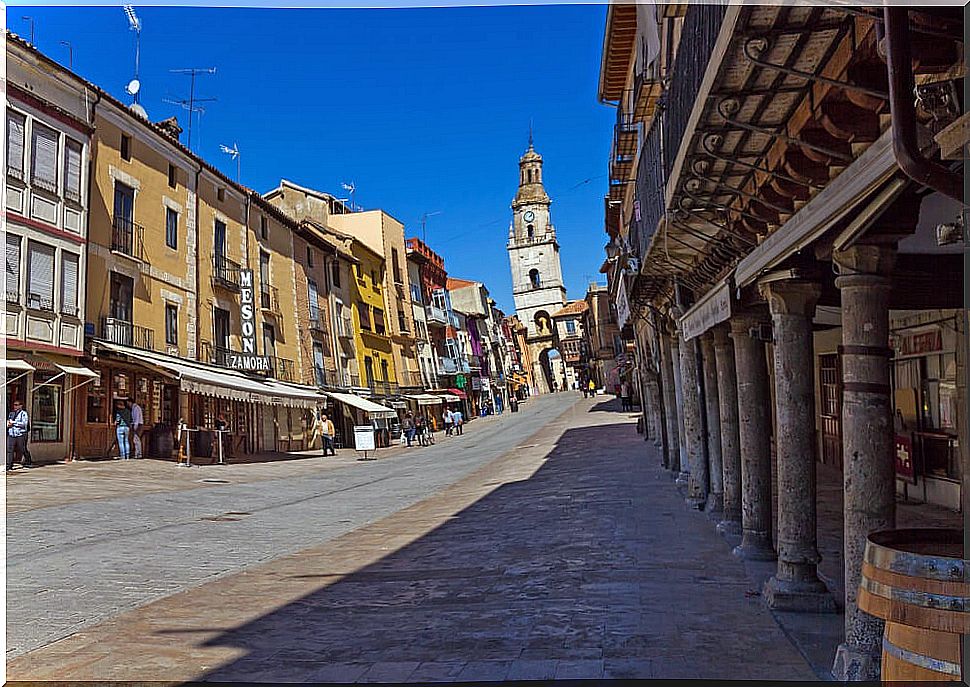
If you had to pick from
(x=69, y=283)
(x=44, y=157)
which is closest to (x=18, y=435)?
(x=69, y=283)

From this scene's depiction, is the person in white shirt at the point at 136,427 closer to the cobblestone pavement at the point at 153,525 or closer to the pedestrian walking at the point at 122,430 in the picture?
the pedestrian walking at the point at 122,430

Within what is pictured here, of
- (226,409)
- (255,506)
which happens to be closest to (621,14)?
(255,506)

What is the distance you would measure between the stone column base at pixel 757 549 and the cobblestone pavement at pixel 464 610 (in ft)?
0.74

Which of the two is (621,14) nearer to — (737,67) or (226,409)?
(737,67)

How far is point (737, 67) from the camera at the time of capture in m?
4.54

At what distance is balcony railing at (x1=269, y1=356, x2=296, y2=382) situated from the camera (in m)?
33.7

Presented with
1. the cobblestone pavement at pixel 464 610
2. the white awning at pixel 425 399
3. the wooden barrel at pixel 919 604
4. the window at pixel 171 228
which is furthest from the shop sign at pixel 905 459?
the white awning at pixel 425 399

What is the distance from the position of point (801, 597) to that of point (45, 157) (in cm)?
1905

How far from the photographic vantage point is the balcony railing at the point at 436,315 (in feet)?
197

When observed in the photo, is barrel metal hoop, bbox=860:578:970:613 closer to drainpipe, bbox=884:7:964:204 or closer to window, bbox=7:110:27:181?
drainpipe, bbox=884:7:964:204

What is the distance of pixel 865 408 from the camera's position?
4.83m

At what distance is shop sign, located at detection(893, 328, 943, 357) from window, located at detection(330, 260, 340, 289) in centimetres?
3401

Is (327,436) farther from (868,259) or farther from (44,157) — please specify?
(868,259)

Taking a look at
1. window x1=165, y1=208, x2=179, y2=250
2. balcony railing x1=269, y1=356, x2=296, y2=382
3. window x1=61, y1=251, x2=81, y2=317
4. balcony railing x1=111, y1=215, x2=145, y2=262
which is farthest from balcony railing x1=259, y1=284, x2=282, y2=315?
window x1=61, y1=251, x2=81, y2=317
